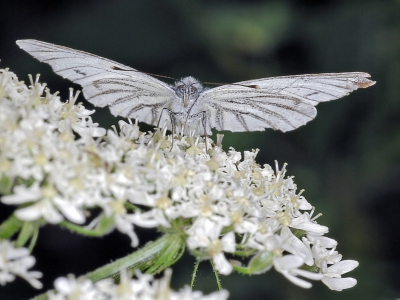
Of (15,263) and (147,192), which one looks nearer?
(15,263)

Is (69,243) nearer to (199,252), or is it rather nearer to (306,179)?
(306,179)

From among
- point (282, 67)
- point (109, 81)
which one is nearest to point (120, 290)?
point (109, 81)

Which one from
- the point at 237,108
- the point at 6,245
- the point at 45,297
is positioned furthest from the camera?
the point at 237,108

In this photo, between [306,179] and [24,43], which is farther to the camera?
[306,179]

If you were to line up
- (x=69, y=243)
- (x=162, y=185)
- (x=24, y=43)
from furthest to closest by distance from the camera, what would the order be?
(x=69, y=243)
(x=24, y=43)
(x=162, y=185)

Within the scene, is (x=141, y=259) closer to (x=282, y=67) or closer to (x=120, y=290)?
(x=120, y=290)

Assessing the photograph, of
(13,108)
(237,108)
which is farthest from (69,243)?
(13,108)
